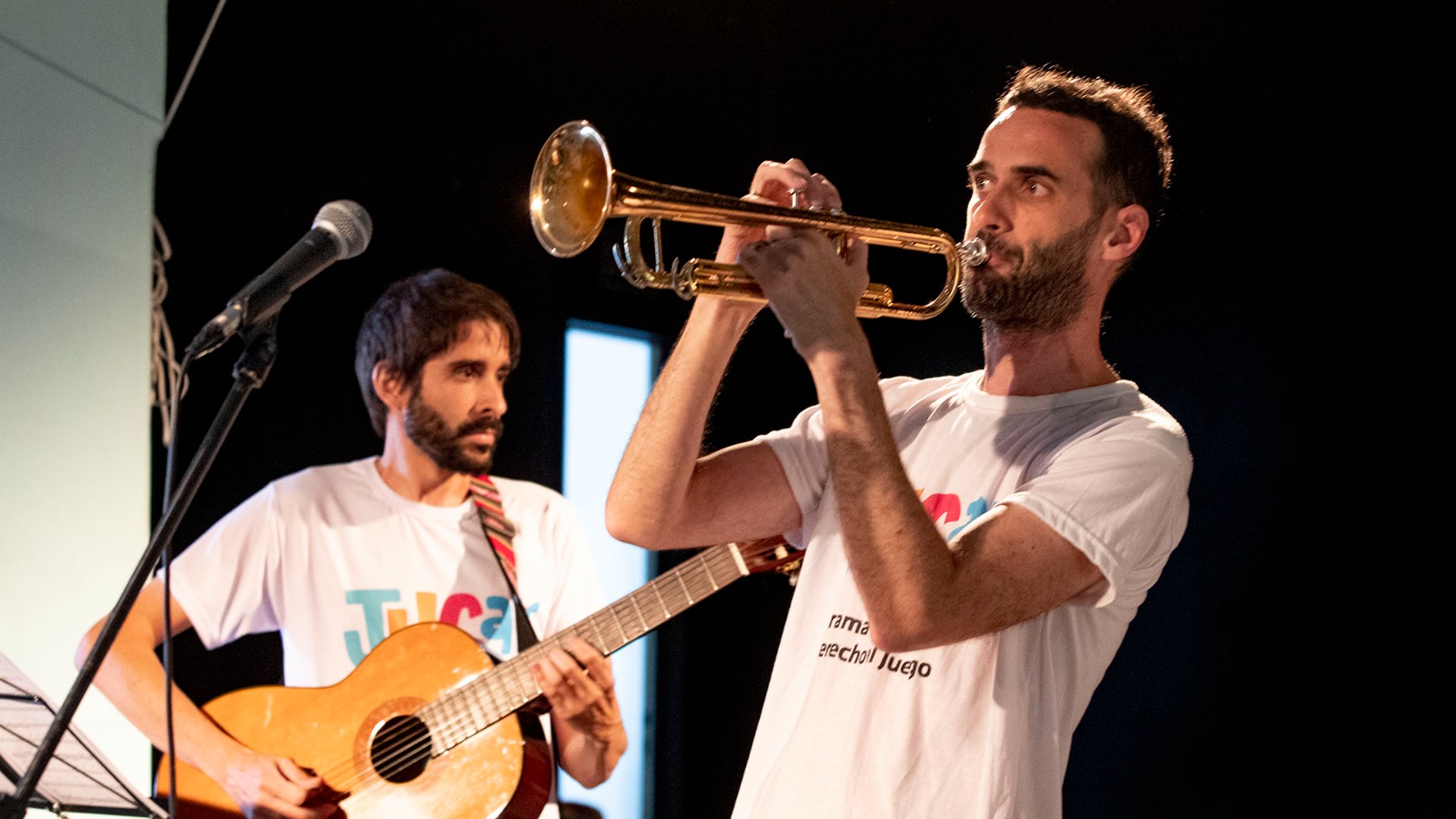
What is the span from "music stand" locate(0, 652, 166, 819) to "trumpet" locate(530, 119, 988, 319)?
102 centimetres

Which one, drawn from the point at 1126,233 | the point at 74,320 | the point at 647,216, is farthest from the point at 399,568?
the point at 1126,233

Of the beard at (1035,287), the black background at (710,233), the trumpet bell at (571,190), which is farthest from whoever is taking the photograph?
the black background at (710,233)

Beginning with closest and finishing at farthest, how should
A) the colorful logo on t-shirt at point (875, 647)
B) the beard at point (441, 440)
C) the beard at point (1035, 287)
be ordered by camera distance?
the colorful logo on t-shirt at point (875, 647), the beard at point (1035, 287), the beard at point (441, 440)

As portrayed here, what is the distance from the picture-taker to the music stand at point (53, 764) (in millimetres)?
1792

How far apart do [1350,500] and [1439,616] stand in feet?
0.88

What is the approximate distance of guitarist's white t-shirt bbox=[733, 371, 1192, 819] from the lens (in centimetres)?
178

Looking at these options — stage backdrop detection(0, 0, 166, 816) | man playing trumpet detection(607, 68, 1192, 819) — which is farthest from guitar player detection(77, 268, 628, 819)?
man playing trumpet detection(607, 68, 1192, 819)

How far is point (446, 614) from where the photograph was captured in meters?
3.31

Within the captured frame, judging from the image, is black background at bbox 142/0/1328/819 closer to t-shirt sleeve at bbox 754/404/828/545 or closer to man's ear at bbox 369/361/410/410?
man's ear at bbox 369/361/410/410

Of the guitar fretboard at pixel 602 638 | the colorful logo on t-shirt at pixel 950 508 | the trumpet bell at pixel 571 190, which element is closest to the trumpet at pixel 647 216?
the trumpet bell at pixel 571 190

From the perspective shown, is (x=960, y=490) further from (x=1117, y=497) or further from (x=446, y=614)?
(x=446, y=614)

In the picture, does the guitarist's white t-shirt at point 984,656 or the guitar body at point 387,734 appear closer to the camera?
the guitarist's white t-shirt at point 984,656

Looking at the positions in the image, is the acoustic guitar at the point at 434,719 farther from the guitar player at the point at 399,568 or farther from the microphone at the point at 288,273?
the microphone at the point at 288,273

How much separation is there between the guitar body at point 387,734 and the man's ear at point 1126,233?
6.01ft
